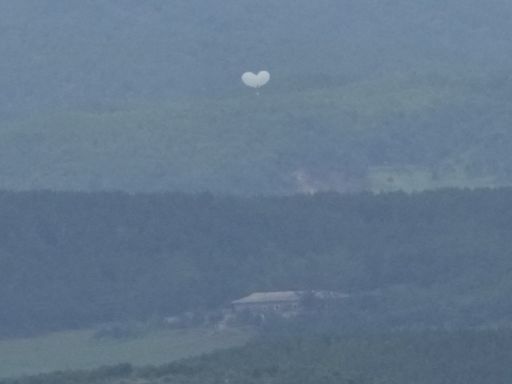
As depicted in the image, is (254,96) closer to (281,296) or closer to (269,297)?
(269,297)

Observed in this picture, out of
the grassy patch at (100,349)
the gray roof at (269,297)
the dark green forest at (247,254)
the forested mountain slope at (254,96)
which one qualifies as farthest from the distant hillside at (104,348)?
the forested mountain slope at (254,96)

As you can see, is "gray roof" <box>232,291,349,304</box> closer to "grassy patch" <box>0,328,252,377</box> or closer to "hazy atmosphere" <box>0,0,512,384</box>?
"hazy atmosphere" <box>0,0,512,384</box>

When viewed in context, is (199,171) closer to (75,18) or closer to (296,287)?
(296,287)

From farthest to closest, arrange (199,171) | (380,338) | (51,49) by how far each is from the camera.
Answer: (51,49)
(199,171)
(380,338)

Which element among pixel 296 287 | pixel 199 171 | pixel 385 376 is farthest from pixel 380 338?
pixel 199 171

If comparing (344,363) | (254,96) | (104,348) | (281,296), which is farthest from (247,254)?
(254,96)

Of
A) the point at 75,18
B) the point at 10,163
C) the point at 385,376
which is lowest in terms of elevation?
the point at 385,376
